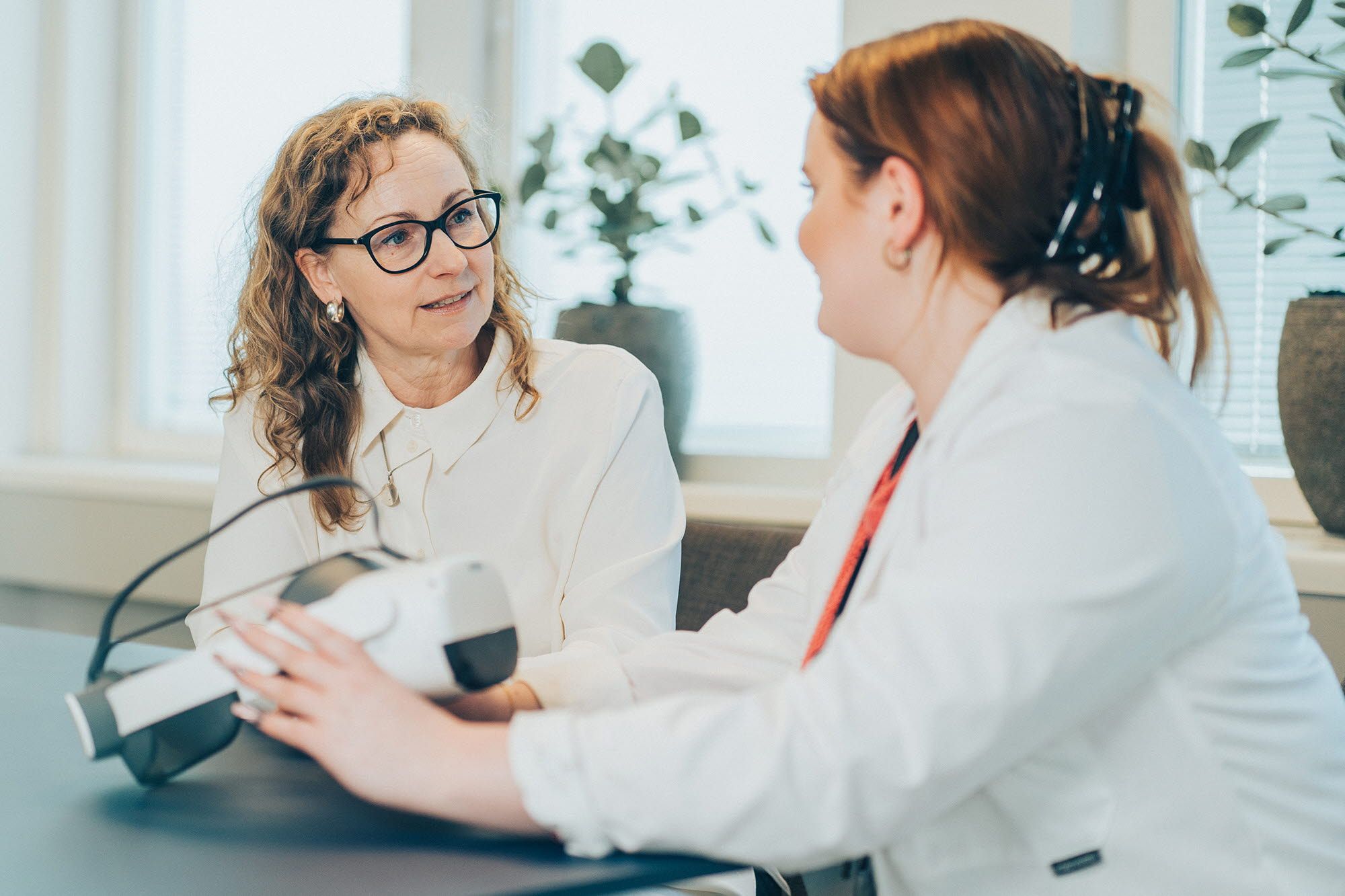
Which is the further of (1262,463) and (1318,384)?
(1262,463)

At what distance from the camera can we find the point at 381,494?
1.60 metres

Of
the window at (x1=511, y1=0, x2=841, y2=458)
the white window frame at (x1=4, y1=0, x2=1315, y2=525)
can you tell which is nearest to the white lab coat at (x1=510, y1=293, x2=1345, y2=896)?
the window at (x1=511, y1=0, x2=841, y2=458)

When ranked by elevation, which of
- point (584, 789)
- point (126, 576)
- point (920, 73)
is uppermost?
point (920, 73)

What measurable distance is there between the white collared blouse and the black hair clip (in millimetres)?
755

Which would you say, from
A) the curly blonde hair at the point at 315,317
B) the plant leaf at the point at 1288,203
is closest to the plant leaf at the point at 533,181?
the curly blonde hair at the point at 315,317

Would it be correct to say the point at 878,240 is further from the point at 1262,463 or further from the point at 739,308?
the point at 739,308

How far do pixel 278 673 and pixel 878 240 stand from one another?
52 cm

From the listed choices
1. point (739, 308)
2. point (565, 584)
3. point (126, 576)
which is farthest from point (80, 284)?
point (565, 584)

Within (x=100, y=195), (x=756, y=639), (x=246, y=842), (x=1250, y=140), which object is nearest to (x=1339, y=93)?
(x=1250, y=140)

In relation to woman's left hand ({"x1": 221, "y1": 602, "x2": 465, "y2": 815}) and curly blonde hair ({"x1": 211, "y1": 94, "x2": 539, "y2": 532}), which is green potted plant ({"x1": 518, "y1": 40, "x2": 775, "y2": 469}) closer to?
curly blonde hair ({"x1": 211, "y1": 94, "x2": 539, "y2": 532})

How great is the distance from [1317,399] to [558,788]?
1467 mm

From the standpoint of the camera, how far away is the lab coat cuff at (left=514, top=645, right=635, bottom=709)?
107 centimetres

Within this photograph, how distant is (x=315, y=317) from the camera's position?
5.64ft

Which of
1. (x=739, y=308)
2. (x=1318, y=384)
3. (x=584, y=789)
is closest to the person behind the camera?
(x=584, y=789)
